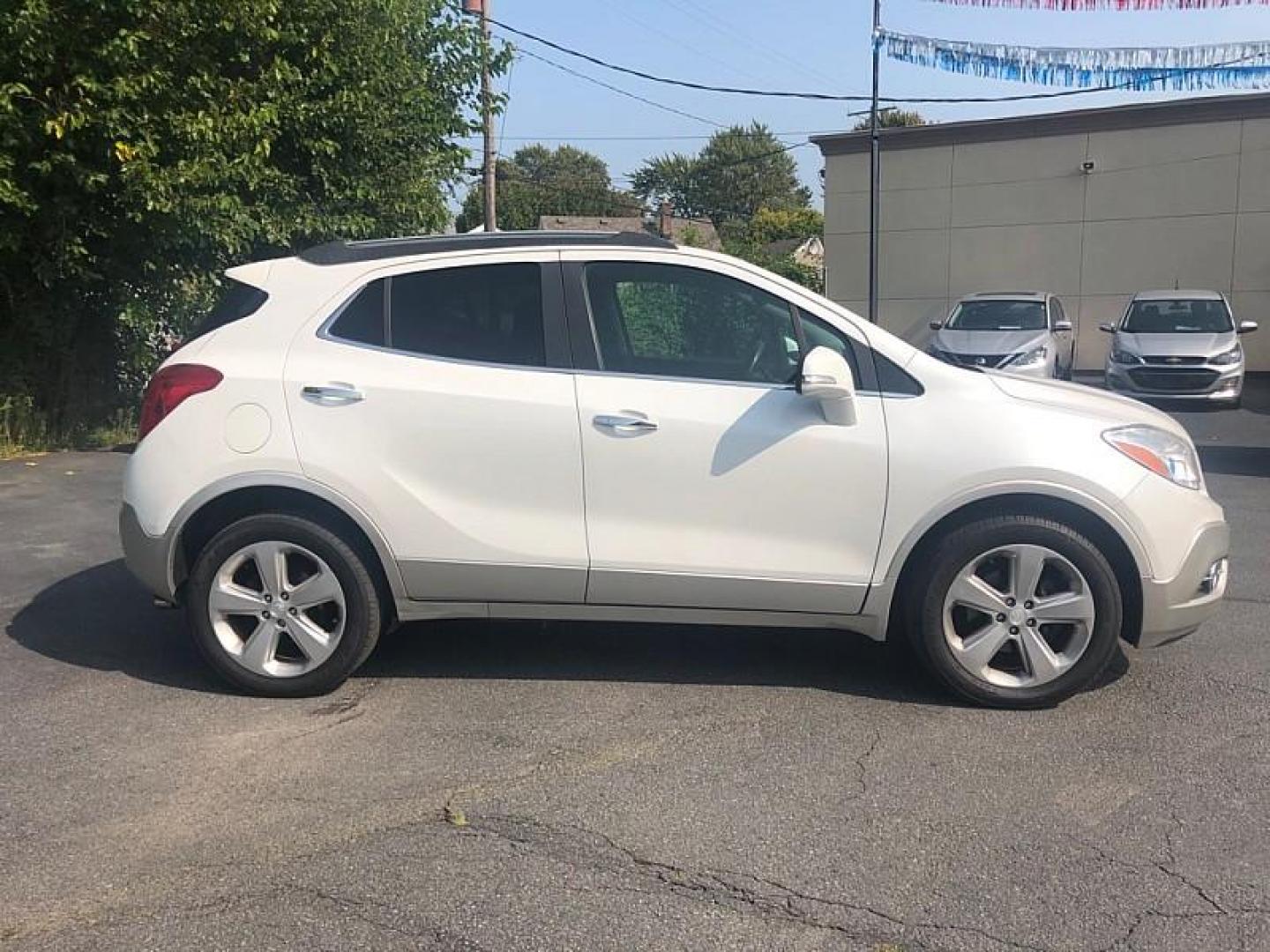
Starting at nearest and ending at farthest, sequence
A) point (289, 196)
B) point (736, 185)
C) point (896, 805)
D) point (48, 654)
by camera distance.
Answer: point (896, 805) < point (48, 654) < point (289, 196) < point (736, 185)

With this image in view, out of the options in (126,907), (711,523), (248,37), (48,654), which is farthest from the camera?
(248,37)

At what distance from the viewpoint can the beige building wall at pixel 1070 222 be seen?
2216 cm

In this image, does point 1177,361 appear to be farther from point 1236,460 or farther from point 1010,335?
point 1236,460

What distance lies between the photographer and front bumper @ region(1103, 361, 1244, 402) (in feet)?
48.5

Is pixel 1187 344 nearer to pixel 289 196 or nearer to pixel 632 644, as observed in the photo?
pixel 289 196

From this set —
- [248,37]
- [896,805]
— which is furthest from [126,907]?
[248,37]

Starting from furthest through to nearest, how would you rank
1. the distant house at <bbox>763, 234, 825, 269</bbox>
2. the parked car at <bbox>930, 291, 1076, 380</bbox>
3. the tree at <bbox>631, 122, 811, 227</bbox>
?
the tree at <bbox>631, 122, 811, 227</bbox> → the distant house at <bbox>763, 234, 825, 269</bbox> → the parked car at <bbox>930, 291, 1076, 380</bbox>

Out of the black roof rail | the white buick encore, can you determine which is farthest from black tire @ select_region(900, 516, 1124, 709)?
the black roof rail

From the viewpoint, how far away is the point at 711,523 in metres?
4.26

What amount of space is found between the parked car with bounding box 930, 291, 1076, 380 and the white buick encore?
10.6m

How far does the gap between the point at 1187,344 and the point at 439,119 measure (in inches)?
408

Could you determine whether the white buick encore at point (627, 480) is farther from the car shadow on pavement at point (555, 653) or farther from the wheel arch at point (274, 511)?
the car shadow on pavement at point (555, 653)

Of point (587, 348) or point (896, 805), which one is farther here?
point (587, 348)

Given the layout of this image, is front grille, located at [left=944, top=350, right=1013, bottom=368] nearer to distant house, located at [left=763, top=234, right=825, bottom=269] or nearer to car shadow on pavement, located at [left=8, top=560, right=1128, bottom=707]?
car shadow on pavement, located at [left=8, top=560, right=1128, bottom=707]
